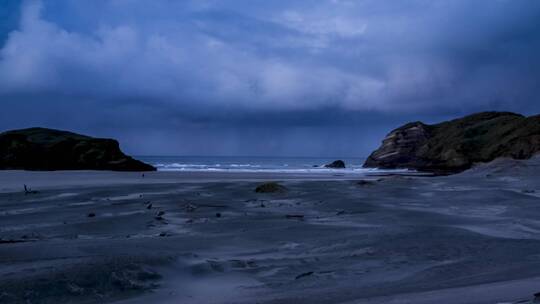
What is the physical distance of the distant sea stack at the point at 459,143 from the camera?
5119 cm

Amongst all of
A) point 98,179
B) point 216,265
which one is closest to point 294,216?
point 216,265

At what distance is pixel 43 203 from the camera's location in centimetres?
1420

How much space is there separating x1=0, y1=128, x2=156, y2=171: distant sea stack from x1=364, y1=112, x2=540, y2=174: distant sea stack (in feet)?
107

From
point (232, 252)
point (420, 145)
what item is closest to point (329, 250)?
point (232, 252)

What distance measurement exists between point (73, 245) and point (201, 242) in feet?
5.81

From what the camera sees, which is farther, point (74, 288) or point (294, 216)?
point (294, 216)

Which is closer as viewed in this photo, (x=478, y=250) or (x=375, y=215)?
(x=478, y=250)

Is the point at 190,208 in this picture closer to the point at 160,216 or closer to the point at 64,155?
the point at 160,216

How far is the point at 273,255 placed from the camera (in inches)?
249

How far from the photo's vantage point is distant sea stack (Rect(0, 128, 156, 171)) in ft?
166

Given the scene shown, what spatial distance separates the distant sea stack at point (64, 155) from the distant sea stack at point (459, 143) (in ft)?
107

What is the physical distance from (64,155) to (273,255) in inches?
2027

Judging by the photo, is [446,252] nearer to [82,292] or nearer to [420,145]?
[82,292]

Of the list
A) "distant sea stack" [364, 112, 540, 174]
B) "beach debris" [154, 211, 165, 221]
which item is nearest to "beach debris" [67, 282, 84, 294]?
"beach debris" [154, 211, 165, 221]
